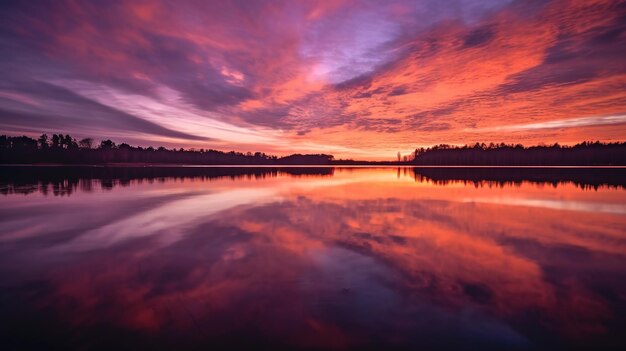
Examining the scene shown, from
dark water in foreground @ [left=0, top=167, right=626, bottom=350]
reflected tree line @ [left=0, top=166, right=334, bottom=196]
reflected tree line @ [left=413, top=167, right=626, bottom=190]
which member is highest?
reflected tree line @ [left=413, top=167, right=626, bottom=190]

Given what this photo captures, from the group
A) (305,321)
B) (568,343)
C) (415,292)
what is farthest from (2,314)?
(568,343)

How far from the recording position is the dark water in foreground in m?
5.32

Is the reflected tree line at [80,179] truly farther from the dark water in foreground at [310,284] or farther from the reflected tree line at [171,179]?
the dark water in foreground at [310,284]

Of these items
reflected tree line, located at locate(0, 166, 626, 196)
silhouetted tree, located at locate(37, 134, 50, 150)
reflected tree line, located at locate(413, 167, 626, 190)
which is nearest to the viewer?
reflected tree line, located at locate(0, 166, 626, 196)

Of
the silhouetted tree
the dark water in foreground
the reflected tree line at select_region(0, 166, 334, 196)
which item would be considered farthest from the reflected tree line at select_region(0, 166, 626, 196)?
the silhouetted tree

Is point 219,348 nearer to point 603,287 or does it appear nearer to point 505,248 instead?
point 603,287

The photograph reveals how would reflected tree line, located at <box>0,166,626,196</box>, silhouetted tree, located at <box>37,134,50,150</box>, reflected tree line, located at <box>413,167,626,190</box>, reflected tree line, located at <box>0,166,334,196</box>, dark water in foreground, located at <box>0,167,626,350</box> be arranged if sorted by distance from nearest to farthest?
dark water in foreground, located at <box>0,167,626,350</box>, reflected tree line, located at <box>0,166,334,196</box>, reflected tree line, located at <box>0,166,626,196</box>, reflected tree line, located at <box>413,167,626,190</box>, silhouetted tree, located at <box>37,134,50,150</box>

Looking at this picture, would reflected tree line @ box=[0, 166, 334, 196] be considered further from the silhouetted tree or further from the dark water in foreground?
the silhouetted tree

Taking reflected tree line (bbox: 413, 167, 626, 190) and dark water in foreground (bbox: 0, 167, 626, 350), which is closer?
dark water in foreground (bbox: 0, 167, 626, 350)

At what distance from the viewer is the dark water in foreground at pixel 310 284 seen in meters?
5.32

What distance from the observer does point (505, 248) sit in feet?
34.7

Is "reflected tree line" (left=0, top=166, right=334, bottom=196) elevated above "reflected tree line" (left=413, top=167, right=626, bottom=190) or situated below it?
below

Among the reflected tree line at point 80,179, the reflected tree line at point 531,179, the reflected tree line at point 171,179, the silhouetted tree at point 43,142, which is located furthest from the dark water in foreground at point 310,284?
the silhouetted tree at point 43,142

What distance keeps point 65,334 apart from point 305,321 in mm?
4274
